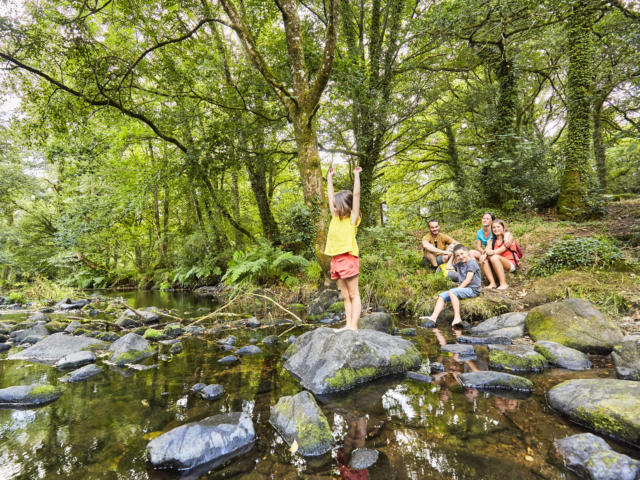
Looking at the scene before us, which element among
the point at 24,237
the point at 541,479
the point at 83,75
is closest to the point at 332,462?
the point at 541,479

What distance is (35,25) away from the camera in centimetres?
609

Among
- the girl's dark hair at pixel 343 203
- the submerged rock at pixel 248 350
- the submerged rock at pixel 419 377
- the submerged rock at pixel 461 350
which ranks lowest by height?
the submerged rock at pixel 461 350

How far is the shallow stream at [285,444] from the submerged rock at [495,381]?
0.11 metres

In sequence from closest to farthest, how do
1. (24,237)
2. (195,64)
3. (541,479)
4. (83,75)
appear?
(541,479)
(83,75)
(195,64)
(24,237)

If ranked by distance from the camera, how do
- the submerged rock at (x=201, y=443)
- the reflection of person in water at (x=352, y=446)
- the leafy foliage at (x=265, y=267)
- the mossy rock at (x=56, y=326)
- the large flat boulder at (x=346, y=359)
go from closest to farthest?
1. the reflection of person in water at (x=352, y=446)
2. the submerged rock at (x=201, y=443)
3. the large flat boulder at (x=346, y=359)
4. the mossy rock at (x=56, y=326)
5. the leafy foliage at (x=265, y=267)

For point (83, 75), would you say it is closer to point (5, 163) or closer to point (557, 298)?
point (557, 298)

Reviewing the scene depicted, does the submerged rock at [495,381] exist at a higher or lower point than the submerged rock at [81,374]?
lower

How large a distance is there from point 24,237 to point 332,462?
2314 centimetres

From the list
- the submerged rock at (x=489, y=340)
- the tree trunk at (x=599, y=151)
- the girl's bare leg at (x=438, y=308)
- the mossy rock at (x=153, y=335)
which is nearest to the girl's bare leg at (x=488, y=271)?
the girl's bare leg at (x=438, y=308)

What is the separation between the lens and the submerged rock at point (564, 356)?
330 cm

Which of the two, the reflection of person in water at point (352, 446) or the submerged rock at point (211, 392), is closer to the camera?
the reflection of person in water at point (352, 446)

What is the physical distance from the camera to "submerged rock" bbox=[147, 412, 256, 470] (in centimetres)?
195

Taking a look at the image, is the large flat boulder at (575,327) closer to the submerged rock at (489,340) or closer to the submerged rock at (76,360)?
the submerged rock at (489,340)

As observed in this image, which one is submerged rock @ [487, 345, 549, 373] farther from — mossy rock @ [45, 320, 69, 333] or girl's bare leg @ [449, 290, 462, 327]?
mossy rock @ [45, 320, 69, 333]
